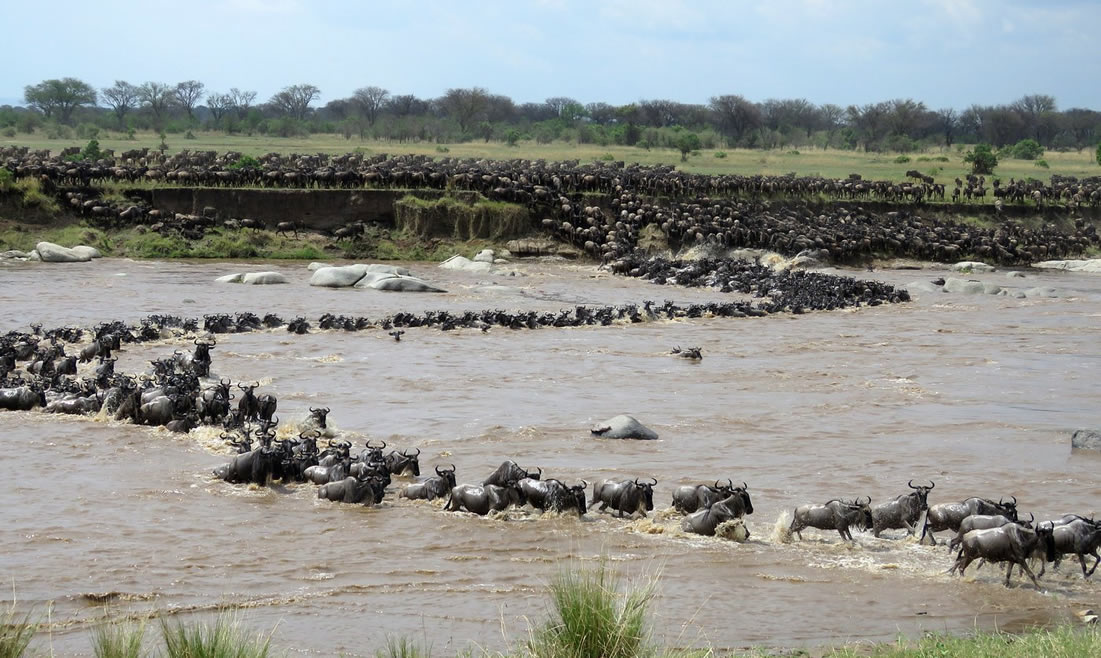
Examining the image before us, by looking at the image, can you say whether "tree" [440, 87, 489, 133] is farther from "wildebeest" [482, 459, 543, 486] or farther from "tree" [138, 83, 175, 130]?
"wildebeest" [482, 459, 543, 486]

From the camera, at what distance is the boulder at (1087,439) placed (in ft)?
46.9

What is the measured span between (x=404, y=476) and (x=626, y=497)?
2719 millimetres

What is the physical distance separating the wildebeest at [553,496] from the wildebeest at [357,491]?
137cm

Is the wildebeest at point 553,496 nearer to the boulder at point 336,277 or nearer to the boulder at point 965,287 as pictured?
the boulder at point 336,277

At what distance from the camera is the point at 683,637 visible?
320 inches

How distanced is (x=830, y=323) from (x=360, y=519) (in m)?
17.8

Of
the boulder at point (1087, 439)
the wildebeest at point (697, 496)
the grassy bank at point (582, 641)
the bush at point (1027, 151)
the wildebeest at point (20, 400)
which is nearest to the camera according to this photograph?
the grassy bank at point (582, 641)

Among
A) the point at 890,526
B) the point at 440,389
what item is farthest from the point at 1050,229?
the point at 890,526

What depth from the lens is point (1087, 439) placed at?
14367mm

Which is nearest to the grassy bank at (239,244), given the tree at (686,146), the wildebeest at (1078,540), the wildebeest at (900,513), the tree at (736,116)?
the wildebeest at (900,513)

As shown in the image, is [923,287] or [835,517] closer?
[835,517]

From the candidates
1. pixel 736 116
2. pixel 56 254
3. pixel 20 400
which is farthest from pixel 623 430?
pixel 736 116

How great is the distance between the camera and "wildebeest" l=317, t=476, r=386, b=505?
37.4ft

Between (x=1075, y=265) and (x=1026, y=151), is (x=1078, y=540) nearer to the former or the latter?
(x=1075, y=265)
